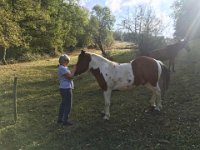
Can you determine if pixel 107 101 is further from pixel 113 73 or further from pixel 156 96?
pixel 156 96

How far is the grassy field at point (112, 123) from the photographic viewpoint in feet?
35.7

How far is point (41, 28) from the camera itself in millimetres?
56500

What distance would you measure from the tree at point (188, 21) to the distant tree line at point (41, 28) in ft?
39.0

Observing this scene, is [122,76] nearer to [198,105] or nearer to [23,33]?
[198,105]

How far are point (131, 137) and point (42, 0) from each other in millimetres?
53949

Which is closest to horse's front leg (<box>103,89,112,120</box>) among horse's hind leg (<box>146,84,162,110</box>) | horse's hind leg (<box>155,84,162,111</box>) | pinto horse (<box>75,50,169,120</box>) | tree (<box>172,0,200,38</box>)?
pinto horse (<box>75,50,169,120</box>)

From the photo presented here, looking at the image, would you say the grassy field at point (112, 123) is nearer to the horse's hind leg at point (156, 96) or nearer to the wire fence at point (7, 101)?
the wire fence at point (7, 101)

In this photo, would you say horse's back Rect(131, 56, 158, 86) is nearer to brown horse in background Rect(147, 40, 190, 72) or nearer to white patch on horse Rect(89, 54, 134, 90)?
white patch on horse Rect(89, 54, 134, 90)

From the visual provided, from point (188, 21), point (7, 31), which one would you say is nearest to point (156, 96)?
point (7, 31)

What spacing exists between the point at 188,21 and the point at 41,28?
21.3m

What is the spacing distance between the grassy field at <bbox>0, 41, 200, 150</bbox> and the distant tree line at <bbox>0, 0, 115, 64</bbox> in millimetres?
9883

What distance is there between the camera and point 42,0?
205 ft

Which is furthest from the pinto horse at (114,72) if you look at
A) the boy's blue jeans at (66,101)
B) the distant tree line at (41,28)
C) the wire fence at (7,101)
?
the distant tree line at (41,28)

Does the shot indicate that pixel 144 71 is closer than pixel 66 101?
No
